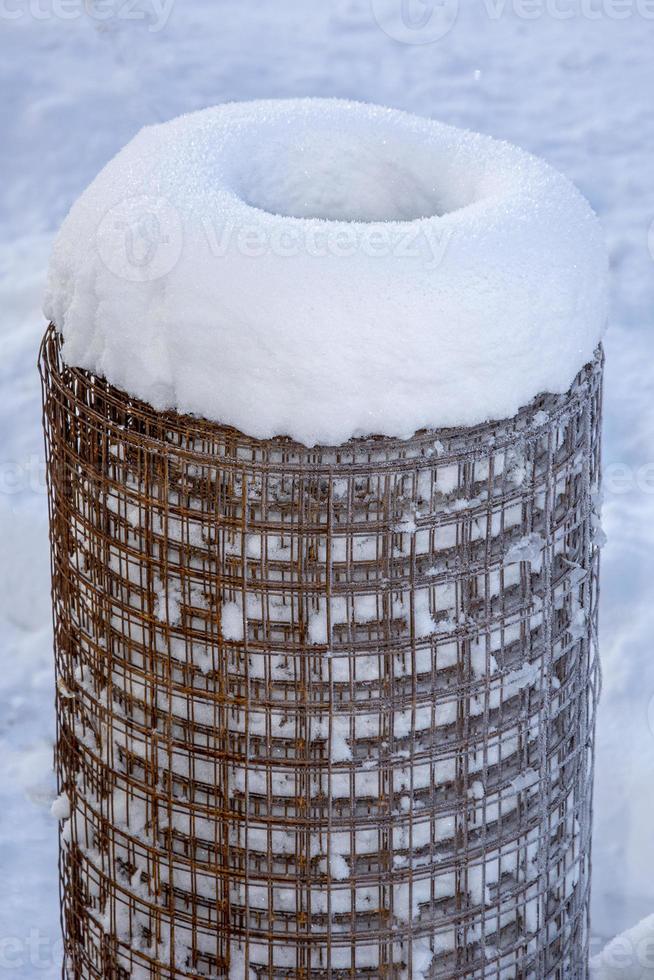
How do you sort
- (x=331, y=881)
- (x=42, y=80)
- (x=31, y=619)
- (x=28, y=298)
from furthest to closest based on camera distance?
(x=42, y=80) → (x=28, y=298) → (x=31, y=619) → (x=331, y=881)

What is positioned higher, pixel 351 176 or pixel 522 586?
pixel 351 176

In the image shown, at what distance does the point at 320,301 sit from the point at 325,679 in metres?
0.56

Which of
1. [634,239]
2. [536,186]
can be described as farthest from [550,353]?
[634,239]

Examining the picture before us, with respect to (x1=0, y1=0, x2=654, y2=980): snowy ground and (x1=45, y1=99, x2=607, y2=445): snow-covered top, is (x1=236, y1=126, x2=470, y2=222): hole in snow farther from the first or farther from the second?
(x1=0, y1=0, x2=654, y2=980): snowy ground

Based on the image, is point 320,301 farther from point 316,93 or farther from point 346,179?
point 316,93

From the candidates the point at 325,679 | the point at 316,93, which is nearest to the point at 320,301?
the point at 325,679

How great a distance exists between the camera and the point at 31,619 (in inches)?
160

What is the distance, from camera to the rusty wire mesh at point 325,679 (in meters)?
2.10

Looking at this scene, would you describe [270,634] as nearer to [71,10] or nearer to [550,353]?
[550,353]

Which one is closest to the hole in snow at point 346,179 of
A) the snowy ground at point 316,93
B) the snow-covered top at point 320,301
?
the snow-covered top at point 320,301

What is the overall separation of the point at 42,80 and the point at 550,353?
154 inches

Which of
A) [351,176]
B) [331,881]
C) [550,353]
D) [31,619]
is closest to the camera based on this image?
[550,353]

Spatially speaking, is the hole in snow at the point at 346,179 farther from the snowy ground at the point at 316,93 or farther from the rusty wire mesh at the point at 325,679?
the snowy ground at the point at 316,93

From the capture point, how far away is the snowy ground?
14.3 ft
